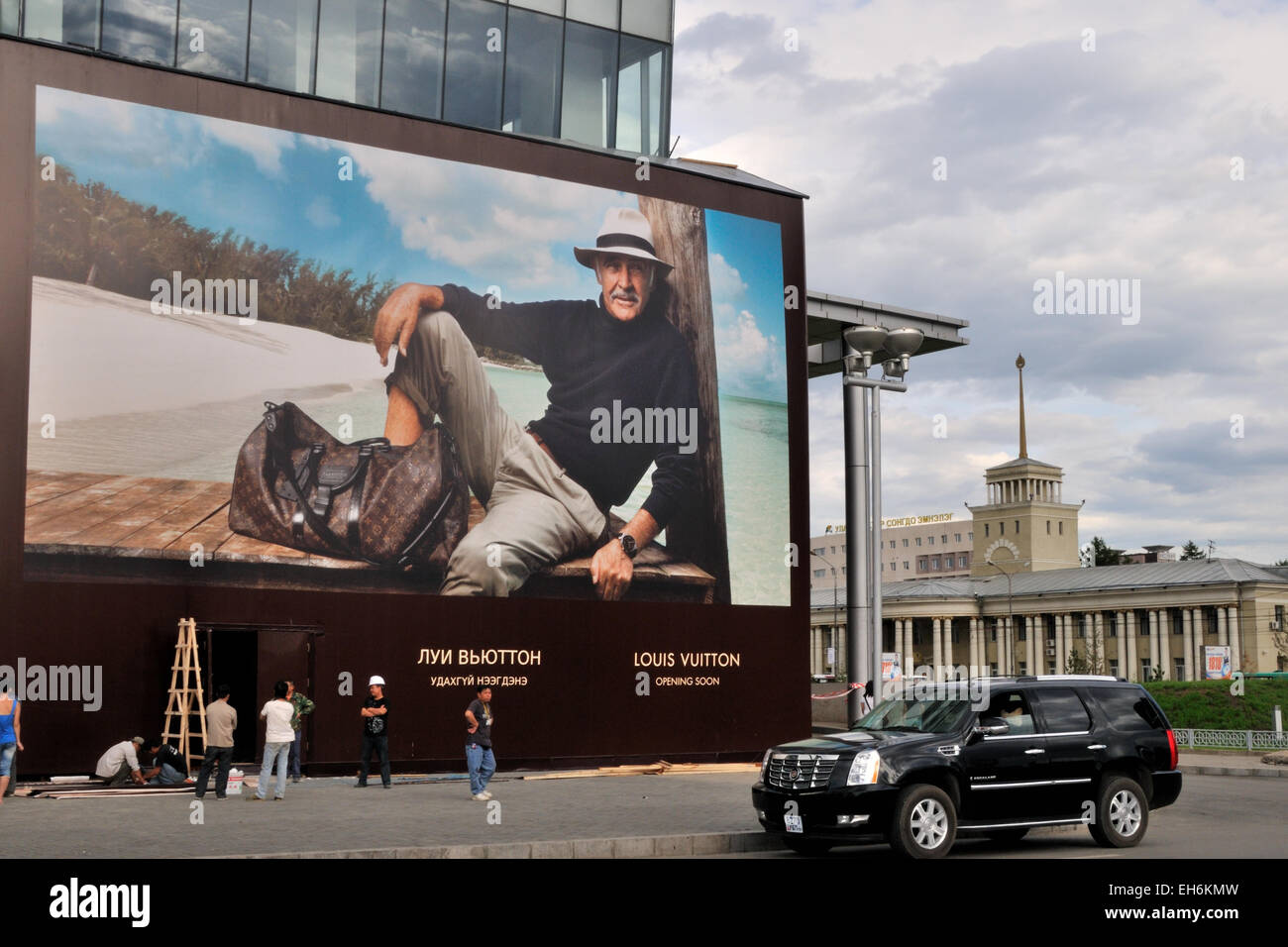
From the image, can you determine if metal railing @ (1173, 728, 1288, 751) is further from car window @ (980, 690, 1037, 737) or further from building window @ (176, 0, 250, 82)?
building window @ (176, 0, 250, 82)

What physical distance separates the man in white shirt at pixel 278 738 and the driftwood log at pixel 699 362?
11200mm

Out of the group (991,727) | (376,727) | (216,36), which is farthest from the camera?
(216,36)

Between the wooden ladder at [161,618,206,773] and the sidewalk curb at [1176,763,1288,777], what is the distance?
65.3ft

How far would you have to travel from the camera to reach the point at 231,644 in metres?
28.2

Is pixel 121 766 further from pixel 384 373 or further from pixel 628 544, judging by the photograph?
pixel 628 544

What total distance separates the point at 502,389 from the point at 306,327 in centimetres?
411

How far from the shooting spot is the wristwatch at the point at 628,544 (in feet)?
92.9

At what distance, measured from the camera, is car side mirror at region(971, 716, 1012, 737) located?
14.5 m

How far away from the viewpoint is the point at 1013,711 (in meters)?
15.0

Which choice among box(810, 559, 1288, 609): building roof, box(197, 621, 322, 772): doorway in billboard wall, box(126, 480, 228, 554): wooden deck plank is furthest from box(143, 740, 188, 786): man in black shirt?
box(810, 559, 1288, 609): building roof

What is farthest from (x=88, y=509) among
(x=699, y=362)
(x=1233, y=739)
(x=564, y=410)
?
(x=1233, y=739)

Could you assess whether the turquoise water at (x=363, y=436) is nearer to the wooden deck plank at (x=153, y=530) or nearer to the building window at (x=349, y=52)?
the wooden deck plank at (x=153, y=530)

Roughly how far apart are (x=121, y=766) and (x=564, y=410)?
11.1 metres
